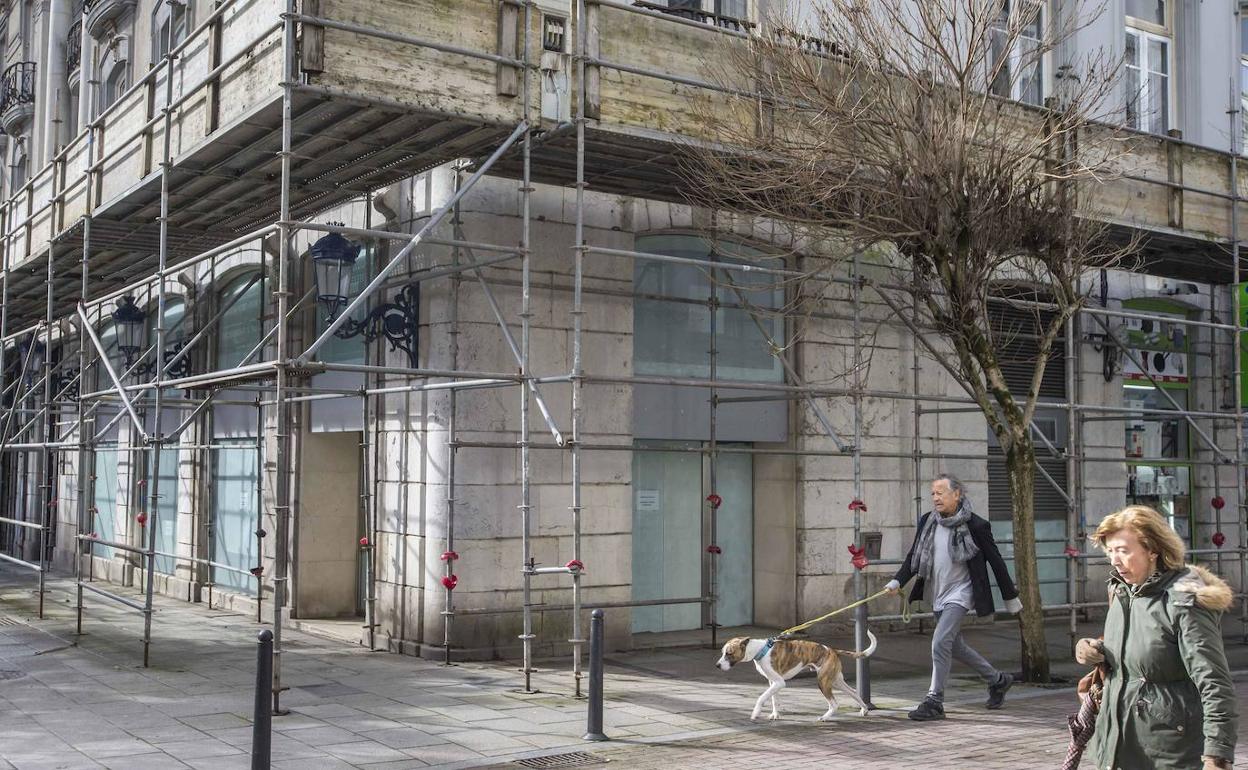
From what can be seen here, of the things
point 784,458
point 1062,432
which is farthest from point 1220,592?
point 1062,432

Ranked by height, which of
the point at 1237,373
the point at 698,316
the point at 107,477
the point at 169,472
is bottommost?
the point at 107,477

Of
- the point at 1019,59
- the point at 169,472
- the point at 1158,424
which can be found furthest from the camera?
the point at 169,472

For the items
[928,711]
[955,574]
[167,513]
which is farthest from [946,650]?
[167,513]

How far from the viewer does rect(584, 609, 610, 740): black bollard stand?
8.02 metres

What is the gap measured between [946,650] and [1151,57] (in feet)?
38.0

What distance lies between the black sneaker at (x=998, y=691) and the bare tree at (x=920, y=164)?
1.27 m

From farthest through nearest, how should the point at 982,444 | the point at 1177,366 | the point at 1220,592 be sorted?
the point at 1177,366
the point at 982,444
the point at 1220,592

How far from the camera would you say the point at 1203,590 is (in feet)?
13.7

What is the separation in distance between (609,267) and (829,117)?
291 centimetres

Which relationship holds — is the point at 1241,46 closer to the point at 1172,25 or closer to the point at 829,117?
the point at 1172,25

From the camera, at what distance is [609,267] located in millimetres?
12242

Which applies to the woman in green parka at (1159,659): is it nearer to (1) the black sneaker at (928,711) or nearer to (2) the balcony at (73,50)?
(1) the black sneaker at (928,711)

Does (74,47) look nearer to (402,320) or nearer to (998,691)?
(402,320)

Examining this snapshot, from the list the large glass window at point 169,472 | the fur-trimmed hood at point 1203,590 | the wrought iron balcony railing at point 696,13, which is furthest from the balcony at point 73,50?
the fur-trimmed hood at point 1203,590
